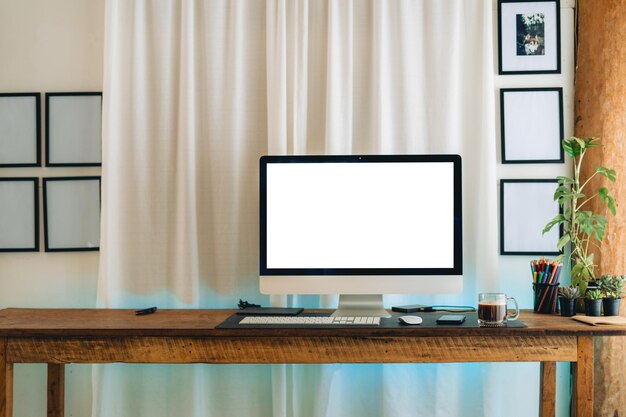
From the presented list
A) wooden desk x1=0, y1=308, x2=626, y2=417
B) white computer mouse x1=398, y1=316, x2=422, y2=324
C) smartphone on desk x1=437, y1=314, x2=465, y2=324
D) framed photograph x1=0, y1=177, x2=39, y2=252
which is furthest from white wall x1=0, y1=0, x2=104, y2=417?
smartphone on desk x1=437, y1=314, x2=465, y2=324

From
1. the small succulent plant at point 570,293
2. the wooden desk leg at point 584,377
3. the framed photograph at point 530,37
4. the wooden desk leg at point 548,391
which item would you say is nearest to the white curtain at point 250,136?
the framed photograph at point 530,37

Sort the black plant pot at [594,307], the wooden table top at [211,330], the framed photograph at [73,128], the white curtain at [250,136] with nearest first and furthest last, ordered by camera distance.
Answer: the wooden table top at [211,330] < the black plant pot at [594,307] < the white curtain at [250,136] < the framed photograph at [73,128]

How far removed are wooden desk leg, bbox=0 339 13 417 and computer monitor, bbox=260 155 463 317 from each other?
0.87 m

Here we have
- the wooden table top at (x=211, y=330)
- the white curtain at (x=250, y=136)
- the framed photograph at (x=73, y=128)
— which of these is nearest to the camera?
the wooden table top at (x=211, y=330)

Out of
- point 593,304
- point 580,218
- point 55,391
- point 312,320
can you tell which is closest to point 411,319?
point 312,320

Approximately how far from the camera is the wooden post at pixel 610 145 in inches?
90.8

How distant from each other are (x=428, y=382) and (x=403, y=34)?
4.83 feet

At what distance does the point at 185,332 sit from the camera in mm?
1890

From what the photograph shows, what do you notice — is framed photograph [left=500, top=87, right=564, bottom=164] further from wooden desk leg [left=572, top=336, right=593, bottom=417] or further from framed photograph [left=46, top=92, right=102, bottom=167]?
framed photograph [left=46, top=92, right=102, bottom=167]

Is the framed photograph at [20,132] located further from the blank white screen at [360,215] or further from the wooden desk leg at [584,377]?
the wooden desk leg at [584,377]

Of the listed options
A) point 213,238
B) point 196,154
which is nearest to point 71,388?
point 213,238

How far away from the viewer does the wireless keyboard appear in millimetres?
1939

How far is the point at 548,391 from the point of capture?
2213mm

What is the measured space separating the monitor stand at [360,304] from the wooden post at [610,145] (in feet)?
3.09
